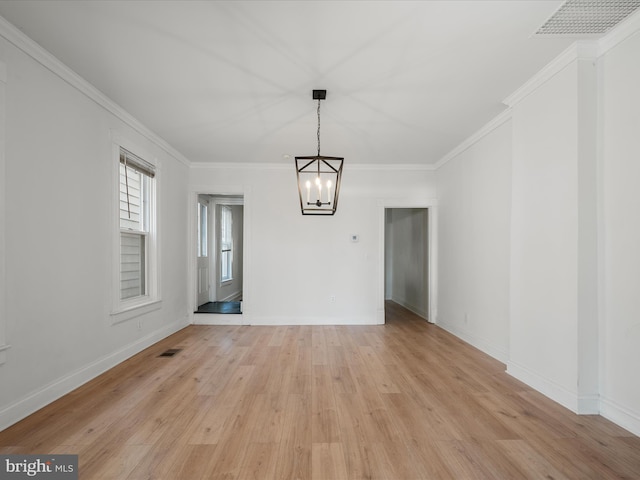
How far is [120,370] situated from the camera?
3344 millimetres

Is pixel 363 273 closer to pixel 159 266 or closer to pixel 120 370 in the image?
pixel 159 266

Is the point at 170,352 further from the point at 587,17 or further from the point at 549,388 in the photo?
the point at 587,17

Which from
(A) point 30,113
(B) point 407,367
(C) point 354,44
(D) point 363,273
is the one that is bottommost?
(B) point 407,367

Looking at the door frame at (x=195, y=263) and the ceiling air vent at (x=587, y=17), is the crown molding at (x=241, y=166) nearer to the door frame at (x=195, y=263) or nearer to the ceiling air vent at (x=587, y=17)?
the door frame at (x=195, y=263)

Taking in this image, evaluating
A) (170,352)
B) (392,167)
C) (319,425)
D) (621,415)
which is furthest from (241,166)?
(621,415)

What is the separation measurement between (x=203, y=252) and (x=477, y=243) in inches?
193

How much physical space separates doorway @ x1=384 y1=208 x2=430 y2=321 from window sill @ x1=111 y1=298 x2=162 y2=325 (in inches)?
171

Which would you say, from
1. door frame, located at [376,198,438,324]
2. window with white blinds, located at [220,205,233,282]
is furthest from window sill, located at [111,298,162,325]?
door frame, located at [376,198,438,324]

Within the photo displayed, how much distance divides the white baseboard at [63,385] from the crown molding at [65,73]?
252cm

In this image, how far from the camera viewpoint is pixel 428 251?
5715mm

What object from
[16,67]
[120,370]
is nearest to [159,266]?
[120,370]

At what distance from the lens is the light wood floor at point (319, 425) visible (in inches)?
73.1

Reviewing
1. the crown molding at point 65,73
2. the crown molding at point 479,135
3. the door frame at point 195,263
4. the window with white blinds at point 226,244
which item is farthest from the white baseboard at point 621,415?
the window with white blinds at point 226,244

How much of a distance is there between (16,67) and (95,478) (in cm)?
275
